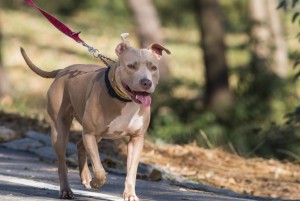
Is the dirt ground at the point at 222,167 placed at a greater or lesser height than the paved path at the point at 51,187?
greater

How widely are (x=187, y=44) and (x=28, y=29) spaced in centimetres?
721

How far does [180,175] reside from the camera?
9.96 meters

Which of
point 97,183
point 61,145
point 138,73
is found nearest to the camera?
point 138,73

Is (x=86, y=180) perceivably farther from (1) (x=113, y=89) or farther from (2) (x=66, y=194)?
(1) (x=113, y=89)

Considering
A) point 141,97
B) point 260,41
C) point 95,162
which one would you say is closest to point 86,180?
point 95,162

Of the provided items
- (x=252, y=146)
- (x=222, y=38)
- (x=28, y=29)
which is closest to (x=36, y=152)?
(x=252, y=146)

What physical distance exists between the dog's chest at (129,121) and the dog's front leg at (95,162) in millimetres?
181

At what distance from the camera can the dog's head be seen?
6.80m

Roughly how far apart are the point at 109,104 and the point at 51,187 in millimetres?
1432

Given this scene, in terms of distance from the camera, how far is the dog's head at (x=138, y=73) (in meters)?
6.80

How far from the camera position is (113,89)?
7180mm

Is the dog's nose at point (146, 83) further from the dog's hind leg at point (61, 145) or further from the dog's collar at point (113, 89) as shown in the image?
the dog's hind leg at point (61, 145)

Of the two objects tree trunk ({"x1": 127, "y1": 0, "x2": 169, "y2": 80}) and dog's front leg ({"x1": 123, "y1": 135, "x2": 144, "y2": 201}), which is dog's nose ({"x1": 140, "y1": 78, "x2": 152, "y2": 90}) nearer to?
dog's front leg ({"x1": 123, "y1": 135, "x2": 144, "y2": 201})

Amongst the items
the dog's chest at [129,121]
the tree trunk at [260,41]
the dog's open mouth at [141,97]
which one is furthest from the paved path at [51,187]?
the tree trunk at [260,41]
